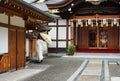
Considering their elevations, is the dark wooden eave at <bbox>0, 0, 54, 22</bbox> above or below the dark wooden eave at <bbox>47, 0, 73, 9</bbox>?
below

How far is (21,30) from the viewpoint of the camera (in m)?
14.9

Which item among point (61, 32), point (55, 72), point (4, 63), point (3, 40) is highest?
point (61, 32)

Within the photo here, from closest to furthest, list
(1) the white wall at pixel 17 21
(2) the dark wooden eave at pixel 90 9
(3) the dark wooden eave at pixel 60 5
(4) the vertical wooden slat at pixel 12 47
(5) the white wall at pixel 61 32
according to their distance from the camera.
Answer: (4) the vertical wooden slat at pixel 12 47
(1) the white wall at pixel 17 21
(3) the dark wooden eave at pixel 60 5
(2) the dark wooden eave at pixel 90 9
(5) the white wall at pixel 61 32

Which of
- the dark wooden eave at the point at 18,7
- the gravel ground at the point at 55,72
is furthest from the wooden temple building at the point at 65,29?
the gravel ground at the point at 55,72

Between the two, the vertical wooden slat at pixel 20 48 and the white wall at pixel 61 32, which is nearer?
the vertical wooden slat at pixel 20 48

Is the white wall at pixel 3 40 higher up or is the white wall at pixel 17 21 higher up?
the white wall at pixel 17 21

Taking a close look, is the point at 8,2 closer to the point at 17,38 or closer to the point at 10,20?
the point at 10,20

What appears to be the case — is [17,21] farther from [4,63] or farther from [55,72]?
[55,72]

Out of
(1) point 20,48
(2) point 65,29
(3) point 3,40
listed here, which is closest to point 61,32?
(2) point 65,29

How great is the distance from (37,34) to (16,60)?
596 cm

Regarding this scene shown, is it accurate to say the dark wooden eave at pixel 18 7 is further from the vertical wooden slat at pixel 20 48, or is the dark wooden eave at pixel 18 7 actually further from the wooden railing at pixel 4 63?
the wooden railing at pixel 4 63

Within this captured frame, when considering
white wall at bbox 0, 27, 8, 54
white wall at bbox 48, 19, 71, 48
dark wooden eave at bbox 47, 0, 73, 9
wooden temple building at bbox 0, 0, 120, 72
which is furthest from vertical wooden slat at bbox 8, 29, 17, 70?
white wall at bbox 48, 19, 71, 48

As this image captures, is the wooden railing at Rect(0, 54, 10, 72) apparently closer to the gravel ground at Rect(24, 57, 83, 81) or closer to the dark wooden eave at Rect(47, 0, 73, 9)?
the gravel ground at Rect(24, 57, 83, 81)

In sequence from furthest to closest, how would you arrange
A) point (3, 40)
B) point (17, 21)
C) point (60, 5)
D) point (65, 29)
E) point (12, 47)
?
point (65, 29), point (60, 5), point (17, 21), point (12, 47), point (3, 40)
